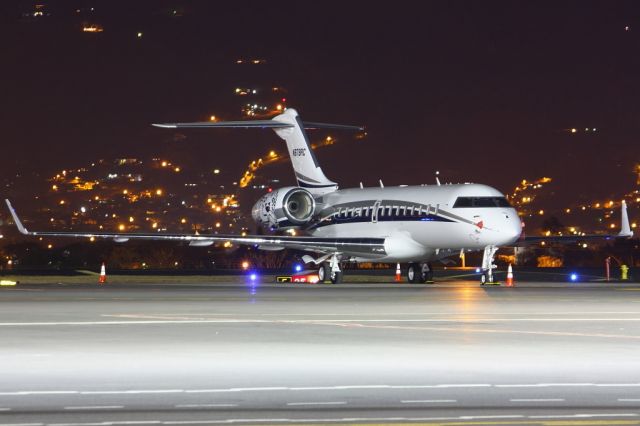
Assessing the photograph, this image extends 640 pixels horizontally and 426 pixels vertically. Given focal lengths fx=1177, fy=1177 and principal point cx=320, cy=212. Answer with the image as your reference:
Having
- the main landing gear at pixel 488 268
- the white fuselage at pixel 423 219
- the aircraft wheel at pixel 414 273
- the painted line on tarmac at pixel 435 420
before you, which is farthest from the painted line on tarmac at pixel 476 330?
the aircraft wheel at pixel 414 273

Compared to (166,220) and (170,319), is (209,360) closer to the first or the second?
(170,319)

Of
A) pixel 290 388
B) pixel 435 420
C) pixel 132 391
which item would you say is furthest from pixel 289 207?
pixel 435 420

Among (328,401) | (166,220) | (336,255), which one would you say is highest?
(166,220)

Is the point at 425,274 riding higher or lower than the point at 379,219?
lower

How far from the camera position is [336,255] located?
4644 cm

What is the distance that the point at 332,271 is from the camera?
46.3 metres

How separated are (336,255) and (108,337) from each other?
28793 mm

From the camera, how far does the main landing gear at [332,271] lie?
151 ft

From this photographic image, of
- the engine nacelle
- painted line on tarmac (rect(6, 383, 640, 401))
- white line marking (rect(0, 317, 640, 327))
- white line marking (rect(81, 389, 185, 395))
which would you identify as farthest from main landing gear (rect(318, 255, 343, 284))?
white line marking (rect(81, 389, 185, 395))

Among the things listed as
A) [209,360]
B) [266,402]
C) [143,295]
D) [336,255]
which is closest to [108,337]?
[209,360]

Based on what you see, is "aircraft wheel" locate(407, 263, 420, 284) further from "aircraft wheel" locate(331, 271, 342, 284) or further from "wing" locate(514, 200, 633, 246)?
"wing" locate(514, 200, 633, 246)

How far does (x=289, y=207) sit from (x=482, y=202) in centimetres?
1086

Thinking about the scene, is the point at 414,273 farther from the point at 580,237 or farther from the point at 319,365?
the point at 319,365

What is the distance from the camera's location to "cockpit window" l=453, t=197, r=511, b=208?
43.0 m
